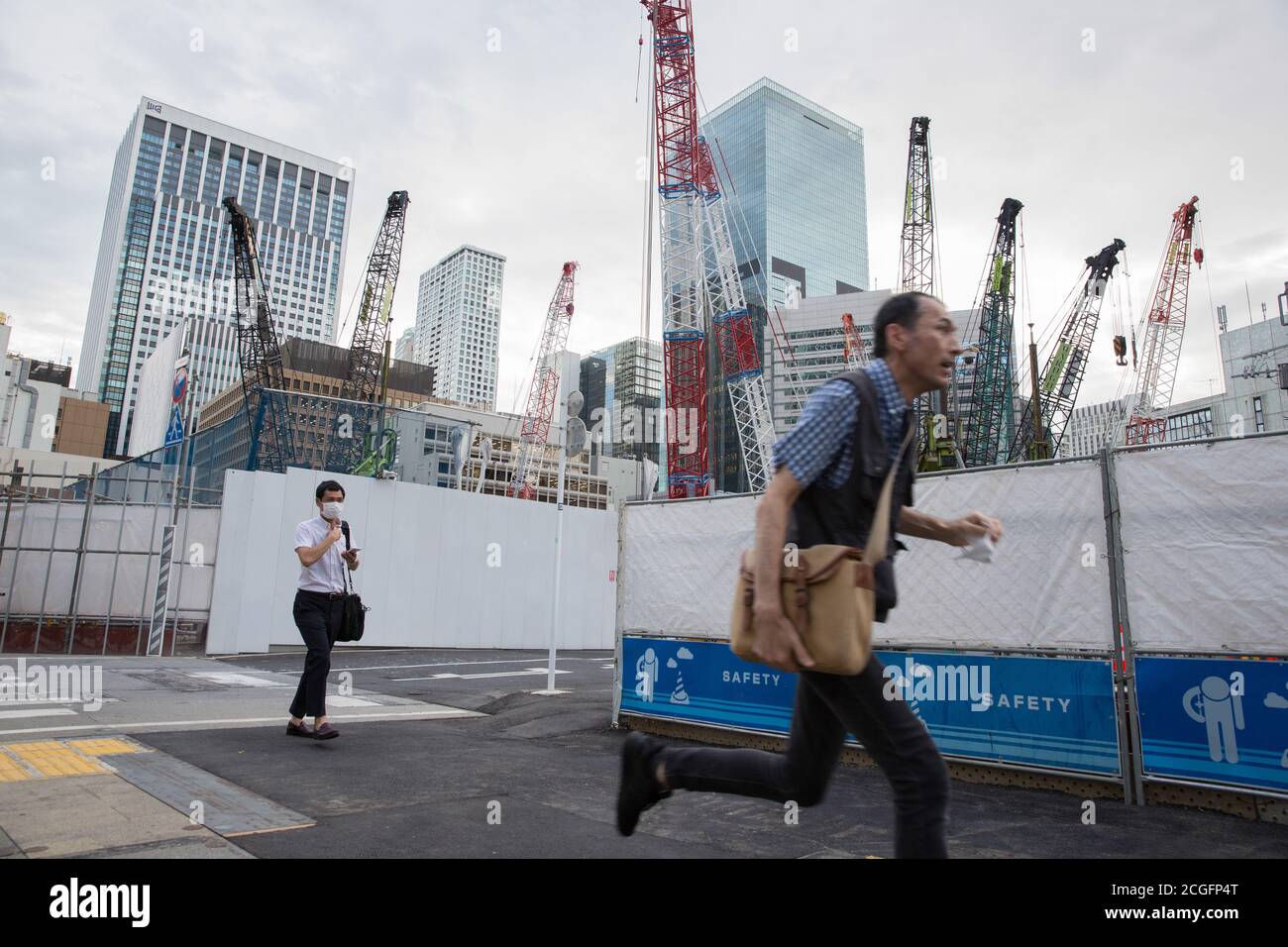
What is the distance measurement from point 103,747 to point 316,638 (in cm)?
151

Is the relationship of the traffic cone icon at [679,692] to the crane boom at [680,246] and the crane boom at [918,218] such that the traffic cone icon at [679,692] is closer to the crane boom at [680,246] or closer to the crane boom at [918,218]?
the crane boom at [680,246]

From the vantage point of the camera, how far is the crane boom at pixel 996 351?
57906 millimetres

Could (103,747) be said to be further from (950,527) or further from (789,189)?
(789,189)

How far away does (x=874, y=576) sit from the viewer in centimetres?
212

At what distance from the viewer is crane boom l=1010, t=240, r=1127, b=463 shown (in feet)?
197

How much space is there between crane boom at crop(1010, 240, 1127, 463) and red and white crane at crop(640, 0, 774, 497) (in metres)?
27.8

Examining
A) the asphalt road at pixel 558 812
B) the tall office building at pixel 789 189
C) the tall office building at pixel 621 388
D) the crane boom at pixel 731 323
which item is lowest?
the asphalt road at pixel 558 812

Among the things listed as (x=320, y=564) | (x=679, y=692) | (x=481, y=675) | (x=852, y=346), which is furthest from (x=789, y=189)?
(x=320, y=564)

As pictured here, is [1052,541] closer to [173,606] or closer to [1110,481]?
[1110,481]

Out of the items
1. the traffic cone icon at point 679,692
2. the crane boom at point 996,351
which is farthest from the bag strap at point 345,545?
the crane boom at point 996,351

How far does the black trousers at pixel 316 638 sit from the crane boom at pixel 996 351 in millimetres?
58307

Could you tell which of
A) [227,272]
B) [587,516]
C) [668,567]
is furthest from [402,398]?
[668,567]

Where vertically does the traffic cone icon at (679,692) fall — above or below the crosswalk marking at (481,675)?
above
